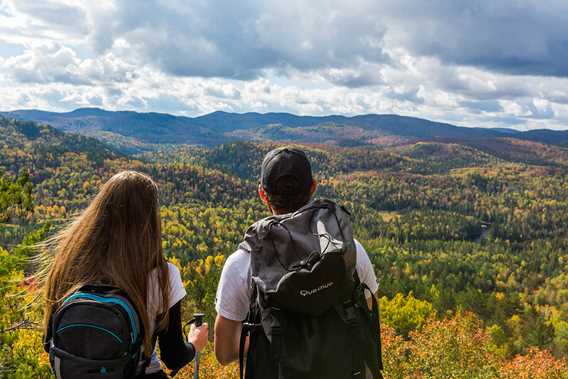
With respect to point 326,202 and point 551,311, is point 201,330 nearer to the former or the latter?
point 326,202

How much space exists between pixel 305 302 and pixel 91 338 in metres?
1.56

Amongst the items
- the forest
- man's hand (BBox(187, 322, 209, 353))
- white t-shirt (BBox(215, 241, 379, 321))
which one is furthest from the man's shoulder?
the forest

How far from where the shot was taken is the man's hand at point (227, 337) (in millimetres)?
4172

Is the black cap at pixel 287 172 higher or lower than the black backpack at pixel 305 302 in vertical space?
higher

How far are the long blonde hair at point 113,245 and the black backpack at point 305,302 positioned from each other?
86 centimetres

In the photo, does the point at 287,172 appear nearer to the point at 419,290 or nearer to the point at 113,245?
the point at 113,245

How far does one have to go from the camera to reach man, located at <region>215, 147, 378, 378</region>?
4.05m

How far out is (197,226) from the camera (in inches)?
6821

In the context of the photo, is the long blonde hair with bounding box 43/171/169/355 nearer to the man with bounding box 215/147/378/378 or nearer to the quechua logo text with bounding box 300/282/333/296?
the man with bounding box 215/147/378/378

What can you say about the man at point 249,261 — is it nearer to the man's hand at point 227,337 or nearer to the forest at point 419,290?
the man's hand at point 227,337

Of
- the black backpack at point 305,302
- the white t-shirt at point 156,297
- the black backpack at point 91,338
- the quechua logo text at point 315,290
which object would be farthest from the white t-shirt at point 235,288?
the black backpack at point 91,338

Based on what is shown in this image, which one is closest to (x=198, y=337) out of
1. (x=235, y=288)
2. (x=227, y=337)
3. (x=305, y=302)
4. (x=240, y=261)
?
(x=227, y=337)

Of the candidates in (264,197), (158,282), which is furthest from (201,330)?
(264,197)

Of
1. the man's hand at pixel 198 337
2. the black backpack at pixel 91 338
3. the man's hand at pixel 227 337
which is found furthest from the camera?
the man's hand at pixel 198 337
